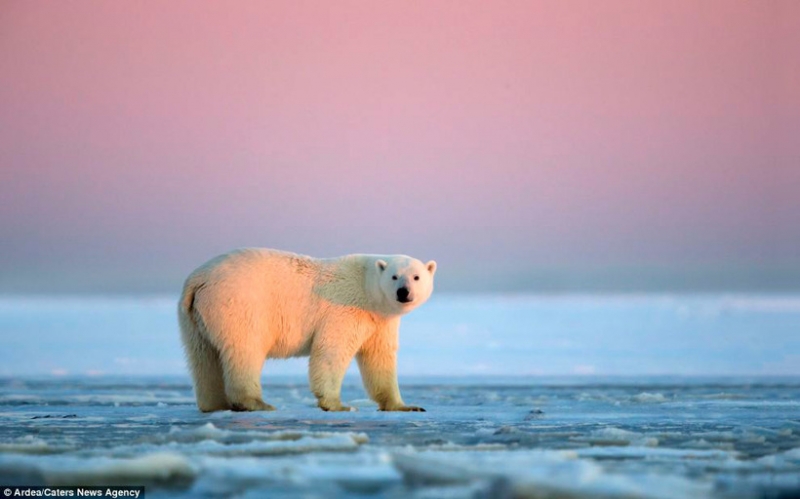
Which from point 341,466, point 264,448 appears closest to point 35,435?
point 264,448

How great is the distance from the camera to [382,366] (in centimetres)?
991

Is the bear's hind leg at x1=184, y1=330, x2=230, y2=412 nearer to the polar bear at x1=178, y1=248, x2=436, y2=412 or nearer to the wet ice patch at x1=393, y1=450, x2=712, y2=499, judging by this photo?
the polar bear at x1=178, y1=248, x2=436, y2=412

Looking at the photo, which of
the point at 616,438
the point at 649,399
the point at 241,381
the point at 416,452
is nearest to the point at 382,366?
the point at 241,381

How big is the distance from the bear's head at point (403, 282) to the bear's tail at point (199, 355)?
5.29ft

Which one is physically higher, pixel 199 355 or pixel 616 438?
pixel 199 355

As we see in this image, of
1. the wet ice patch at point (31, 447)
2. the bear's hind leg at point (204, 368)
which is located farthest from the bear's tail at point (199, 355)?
the wet ice patch at point (31, 447)

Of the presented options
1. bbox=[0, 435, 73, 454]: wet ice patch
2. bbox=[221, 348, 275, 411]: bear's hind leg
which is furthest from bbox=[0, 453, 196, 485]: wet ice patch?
bbox=[221, 348, 275, 411]: bear's hind leg

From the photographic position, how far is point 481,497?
4.29m

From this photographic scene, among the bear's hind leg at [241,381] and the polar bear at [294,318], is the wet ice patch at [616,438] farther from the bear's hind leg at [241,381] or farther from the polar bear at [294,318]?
the bear's hind leg at [241,381]

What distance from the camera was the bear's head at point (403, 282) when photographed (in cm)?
919

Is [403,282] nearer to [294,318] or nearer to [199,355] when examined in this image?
[294,318]

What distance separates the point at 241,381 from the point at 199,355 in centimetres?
58

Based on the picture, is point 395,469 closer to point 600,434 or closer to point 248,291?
point 600,434

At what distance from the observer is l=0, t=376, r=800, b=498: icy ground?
464 cm
